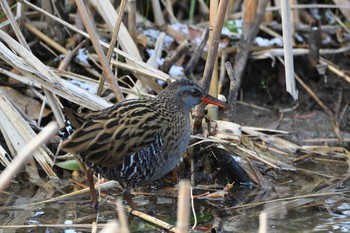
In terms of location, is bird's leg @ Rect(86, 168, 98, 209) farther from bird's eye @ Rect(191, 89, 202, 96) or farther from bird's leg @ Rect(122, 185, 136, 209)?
bird's eye @ Rect(191, 89, 202, 96)

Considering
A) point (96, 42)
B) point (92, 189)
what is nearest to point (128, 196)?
point (92, 189)

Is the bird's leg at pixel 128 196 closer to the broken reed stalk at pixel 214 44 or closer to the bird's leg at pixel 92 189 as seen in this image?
the bird's leg at pixel 92 189

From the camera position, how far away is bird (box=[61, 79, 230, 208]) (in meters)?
3.90

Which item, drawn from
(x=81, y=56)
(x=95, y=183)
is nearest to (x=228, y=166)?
(x=95, y=183)

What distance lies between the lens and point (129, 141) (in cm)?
397

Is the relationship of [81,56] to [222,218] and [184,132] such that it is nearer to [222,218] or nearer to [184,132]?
[184,132]

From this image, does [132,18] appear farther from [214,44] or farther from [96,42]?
[214,44]

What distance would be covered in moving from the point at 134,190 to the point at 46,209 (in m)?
0.60

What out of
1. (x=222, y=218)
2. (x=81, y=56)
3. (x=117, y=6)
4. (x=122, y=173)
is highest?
(x=117, y=6)

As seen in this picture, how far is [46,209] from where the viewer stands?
4.16 metres

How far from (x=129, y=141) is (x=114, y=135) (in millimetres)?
87

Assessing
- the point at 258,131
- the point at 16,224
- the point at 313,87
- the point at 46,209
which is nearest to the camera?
the point at 16,224

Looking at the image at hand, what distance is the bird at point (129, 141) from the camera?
390cm

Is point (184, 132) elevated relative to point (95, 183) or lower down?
elevated
